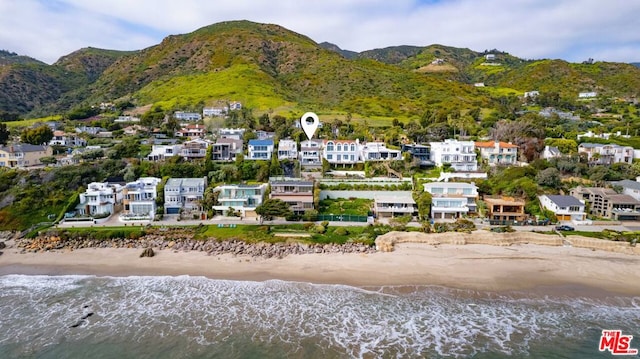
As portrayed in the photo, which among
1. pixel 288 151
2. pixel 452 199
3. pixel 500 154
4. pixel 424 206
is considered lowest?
pixel 424 206

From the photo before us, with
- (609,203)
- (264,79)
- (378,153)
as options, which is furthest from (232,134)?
(264,79)

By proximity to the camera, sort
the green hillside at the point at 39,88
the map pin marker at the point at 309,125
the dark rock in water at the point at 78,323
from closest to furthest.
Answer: the dark rock in water at the point at 78,323 → the map pin marker at the point at 309,125 → the green hillside at the point at 39,88

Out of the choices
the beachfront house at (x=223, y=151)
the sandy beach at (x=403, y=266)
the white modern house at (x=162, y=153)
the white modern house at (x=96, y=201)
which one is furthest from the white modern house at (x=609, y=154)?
the white modern house at (x=96, y=201)

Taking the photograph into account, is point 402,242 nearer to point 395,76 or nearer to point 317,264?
point 317,264

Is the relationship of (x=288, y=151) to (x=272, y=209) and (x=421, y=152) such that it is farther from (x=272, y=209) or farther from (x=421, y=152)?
(x=421, y=152)

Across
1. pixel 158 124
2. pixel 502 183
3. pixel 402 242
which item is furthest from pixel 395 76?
pixel 402 242

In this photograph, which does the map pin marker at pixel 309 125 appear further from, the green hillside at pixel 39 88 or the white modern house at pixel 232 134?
the green hillside at pixel 39 88
